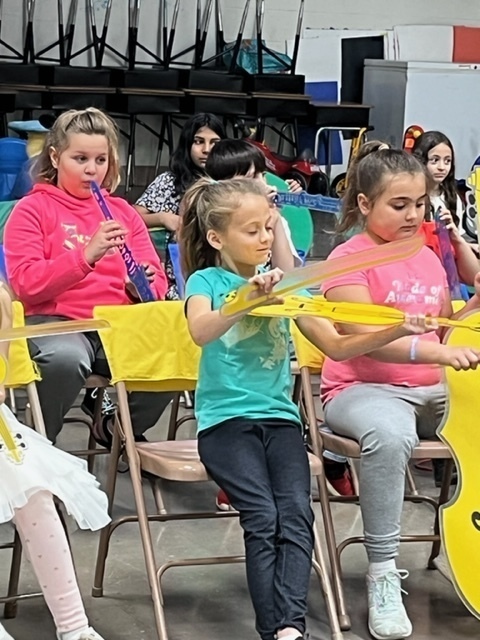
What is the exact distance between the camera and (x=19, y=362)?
2334 millimetres

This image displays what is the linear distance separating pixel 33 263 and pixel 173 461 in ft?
2.45

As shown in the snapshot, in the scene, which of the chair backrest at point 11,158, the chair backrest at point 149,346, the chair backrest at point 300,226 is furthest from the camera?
the chair backrest at point 11,158

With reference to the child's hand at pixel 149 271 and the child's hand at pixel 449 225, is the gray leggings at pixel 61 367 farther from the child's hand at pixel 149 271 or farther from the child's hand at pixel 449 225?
the child's hand at pixel 449 225

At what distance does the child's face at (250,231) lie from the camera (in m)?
2.18

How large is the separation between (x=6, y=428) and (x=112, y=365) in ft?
1.21

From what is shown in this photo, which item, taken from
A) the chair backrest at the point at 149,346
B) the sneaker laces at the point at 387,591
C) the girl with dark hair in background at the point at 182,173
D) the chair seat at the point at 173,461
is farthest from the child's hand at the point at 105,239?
the girl with dark hair in background at the point at 182,173

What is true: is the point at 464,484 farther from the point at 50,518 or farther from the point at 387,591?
the point at 50,518

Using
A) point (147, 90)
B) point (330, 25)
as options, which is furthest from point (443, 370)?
point (330, 25)

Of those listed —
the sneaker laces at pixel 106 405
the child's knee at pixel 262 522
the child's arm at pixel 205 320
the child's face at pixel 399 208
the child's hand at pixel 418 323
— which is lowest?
the sneaker laces at pixel 106 405

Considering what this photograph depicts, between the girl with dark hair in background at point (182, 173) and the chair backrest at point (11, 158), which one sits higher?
the girl with dark hair in background at point (182, 173)

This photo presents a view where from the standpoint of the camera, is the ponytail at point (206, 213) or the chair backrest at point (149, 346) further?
→ the chair backrest at point (149, 346)

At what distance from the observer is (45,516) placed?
80.0 inches

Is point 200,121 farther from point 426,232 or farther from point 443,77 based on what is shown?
point 443,77

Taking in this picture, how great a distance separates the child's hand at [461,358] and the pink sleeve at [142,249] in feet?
3.09
